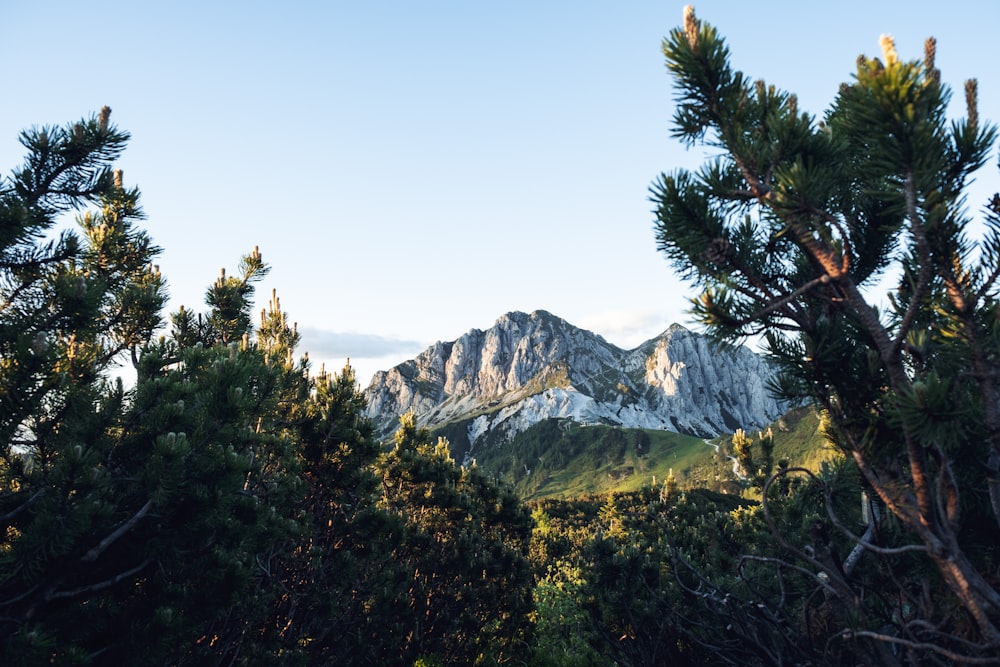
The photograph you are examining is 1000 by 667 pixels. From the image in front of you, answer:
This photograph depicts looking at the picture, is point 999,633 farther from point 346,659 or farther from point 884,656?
point 346,659

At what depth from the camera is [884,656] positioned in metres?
3.13

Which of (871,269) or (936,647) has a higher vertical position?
(871,269)

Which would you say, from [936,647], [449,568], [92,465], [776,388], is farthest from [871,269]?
[449,568]

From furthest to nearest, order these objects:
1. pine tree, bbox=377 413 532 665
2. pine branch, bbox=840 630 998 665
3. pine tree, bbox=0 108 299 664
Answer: pine tree, bbox=377 413 532 665 < pine tree, bbox=0 108 299 664 < pine branch, bbox=840 630 998 665

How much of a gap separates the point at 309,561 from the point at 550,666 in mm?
9109

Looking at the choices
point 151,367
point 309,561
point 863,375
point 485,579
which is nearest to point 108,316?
point 151,367

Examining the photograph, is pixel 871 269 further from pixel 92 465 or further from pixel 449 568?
pixel 449 568

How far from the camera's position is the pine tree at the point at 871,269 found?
259 centimetres

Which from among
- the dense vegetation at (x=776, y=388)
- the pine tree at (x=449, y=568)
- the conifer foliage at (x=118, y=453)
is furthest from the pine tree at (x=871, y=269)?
the pine tree at (x=449, y=568)

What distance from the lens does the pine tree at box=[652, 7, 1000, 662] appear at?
2588 millimetres

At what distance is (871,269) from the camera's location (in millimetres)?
3613

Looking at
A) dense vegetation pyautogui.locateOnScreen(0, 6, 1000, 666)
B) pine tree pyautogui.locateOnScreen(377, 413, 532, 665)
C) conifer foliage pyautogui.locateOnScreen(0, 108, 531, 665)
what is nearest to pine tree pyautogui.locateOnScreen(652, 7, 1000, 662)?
dense vegetation pyautogui.locateOnScreen(0, 6, 1000, 666)

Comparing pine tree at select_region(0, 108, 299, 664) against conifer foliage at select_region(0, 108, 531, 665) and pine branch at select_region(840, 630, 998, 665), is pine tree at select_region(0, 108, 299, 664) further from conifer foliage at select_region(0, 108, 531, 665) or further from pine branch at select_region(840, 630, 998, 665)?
pine branch at select_region(840, 630, 998, 665)

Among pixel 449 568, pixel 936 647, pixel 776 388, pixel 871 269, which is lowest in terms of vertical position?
pixel 449 568
